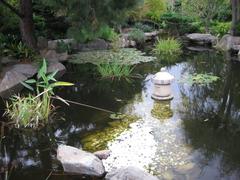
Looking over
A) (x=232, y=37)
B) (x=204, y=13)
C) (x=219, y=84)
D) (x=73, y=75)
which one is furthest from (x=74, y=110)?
(x=204, y=13)

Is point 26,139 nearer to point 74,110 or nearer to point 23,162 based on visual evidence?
point 23,162

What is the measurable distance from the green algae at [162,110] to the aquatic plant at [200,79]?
148cm

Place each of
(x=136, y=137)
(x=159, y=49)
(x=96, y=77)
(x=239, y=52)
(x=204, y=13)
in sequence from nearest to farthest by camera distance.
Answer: (x=136, y=137), (x=96, y=77), (x=239, y=52), (x=159, y=49), (x=204, y=13)

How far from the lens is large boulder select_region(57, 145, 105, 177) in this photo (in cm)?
363

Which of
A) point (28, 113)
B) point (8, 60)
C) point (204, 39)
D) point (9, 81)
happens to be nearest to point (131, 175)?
point (28, 113)

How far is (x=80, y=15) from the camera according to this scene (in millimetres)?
6156

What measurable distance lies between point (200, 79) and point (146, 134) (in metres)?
3.13

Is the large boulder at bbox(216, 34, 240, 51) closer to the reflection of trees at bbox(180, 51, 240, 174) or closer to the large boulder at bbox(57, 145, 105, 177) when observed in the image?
the reflection of trees at bbox(180, 51, 240, 174)

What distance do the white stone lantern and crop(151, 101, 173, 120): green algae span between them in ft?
0.49

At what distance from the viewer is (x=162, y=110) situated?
5.54m

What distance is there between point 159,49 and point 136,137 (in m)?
6.77

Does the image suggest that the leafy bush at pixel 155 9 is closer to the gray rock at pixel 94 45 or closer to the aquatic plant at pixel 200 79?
the gray rock at pixel 94 45

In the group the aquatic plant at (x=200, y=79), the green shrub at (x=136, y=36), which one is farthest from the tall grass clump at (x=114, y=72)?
the green shrub at (x=136, y=36)

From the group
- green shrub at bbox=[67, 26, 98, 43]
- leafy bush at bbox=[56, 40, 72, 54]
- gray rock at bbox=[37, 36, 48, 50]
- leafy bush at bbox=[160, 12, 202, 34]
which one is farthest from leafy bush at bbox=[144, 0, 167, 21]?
green shrub at bbox=[67, 26, 98, 43]
